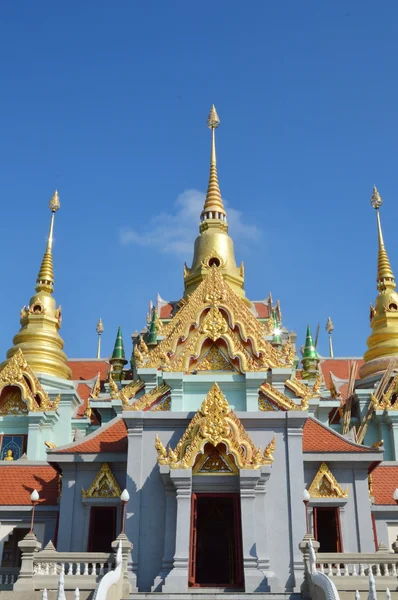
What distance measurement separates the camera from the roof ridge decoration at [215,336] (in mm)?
17312

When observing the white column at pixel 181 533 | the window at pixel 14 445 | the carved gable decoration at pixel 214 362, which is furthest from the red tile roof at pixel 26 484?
the window at pixel 14 445

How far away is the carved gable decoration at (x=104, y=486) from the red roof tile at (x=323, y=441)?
423 centimetres

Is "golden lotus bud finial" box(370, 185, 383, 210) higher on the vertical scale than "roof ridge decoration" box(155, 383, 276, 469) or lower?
higher

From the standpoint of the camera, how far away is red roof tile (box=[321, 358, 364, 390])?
33.2 meters

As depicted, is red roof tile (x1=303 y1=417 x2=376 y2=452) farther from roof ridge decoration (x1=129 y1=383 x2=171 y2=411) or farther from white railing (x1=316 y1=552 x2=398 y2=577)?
white railing (x1=316 y1=552 x2=398 y2=577)

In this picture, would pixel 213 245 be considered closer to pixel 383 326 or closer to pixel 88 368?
pixel 383 326

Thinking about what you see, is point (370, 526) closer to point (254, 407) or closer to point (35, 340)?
point (254, 407)

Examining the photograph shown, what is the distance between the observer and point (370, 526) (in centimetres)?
1705

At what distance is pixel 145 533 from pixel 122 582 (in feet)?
6.63

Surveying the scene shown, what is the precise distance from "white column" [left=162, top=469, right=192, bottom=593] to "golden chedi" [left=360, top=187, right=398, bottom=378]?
1390 centimetres

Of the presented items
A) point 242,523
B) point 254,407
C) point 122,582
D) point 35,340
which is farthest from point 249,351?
point 35,340

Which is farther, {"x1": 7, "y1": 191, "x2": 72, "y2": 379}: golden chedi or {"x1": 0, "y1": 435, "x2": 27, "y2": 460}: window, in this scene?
{"x1": 7, "y1": 191, "x2": 72, "y2": 379}: golden chedi

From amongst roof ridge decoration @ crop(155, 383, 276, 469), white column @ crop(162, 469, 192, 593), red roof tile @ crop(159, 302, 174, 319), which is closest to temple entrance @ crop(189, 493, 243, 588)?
white column @ crop(162, 469, 192, 593)

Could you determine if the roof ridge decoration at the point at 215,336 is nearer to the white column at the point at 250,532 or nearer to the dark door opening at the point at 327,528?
the white column at the point at 250,532
